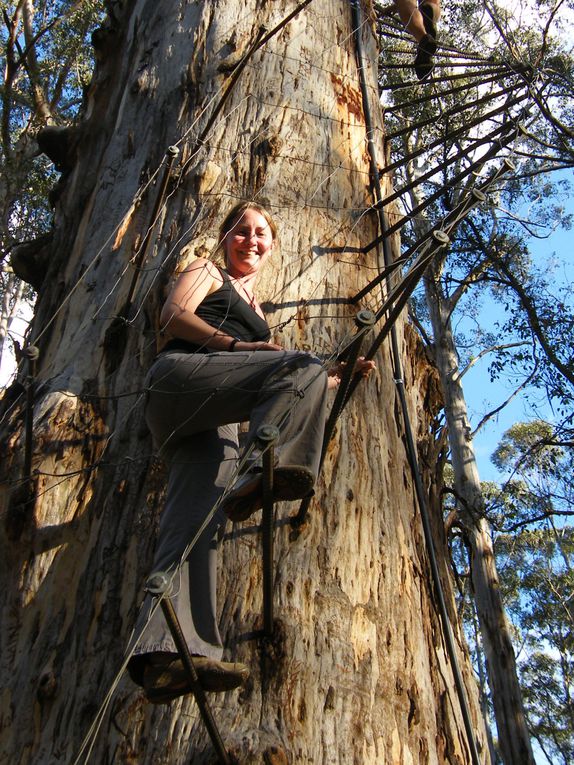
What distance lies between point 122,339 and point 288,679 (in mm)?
1425

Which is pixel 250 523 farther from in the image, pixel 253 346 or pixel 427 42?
pixel 427 42

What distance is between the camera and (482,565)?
9.91m

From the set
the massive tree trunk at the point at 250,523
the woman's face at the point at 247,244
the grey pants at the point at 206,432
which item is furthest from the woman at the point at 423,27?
the grey pants at the point at 206,432

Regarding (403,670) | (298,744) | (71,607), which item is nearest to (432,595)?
(403,670)

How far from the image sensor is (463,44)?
11.6 m

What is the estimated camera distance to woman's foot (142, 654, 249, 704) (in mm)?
1808

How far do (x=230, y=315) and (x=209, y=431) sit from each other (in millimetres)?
369

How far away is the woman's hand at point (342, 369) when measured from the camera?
2451 mm

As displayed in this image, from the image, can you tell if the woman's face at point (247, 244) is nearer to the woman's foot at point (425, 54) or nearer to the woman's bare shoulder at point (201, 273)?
the woman's bare shoulder at point (201, 273)

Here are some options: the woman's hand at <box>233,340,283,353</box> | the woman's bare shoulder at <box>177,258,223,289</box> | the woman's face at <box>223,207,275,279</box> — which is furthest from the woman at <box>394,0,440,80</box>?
the woman's hand at <box>233,340,283,353</box>

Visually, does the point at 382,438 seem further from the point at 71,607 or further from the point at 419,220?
the point at 419,220

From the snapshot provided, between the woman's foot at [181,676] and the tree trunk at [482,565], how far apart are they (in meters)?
5.42

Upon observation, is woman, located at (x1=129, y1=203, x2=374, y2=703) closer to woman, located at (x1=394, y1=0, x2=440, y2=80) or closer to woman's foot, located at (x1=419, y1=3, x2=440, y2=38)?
woman, located at (x1=394, y1=0, x2=440, y2=80)

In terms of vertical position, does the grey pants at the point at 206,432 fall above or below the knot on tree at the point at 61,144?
below
